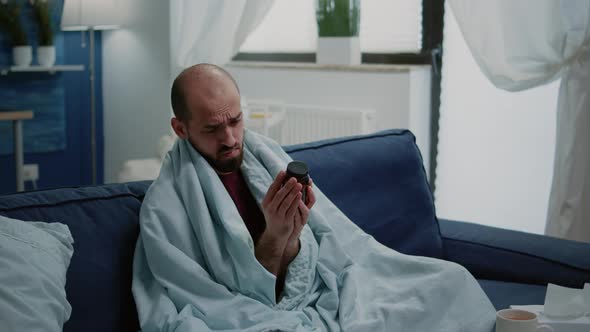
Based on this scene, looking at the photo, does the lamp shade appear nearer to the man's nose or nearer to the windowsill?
the windowsill

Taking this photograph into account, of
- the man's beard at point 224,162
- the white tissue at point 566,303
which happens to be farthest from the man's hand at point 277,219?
the white tissue at point 566,303

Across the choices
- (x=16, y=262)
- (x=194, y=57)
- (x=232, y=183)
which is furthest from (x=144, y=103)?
(x=16, y=262)

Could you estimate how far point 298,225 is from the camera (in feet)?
5.54

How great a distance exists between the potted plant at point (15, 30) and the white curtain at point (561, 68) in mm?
2848

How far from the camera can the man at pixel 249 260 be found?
160cm

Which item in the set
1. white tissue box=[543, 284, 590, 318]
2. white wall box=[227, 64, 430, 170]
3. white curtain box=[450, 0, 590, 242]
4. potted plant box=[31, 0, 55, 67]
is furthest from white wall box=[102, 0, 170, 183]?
white tissue box=[543, 284, 590, 318]

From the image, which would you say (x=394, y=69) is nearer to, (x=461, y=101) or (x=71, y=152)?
(x=461, y=101)

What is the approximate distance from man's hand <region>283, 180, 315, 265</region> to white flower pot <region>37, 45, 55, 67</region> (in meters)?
3.48

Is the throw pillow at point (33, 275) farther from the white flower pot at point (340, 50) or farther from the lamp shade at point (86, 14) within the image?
the lamp shade at point (86, 14)

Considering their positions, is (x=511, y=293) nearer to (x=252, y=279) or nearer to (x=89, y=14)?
(x=252, y=279)

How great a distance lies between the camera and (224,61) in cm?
398

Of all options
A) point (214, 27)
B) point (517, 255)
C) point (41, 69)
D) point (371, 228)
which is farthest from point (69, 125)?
point (517, 255)

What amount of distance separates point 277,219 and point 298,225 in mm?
65

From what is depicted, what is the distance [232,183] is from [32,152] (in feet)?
11.5
